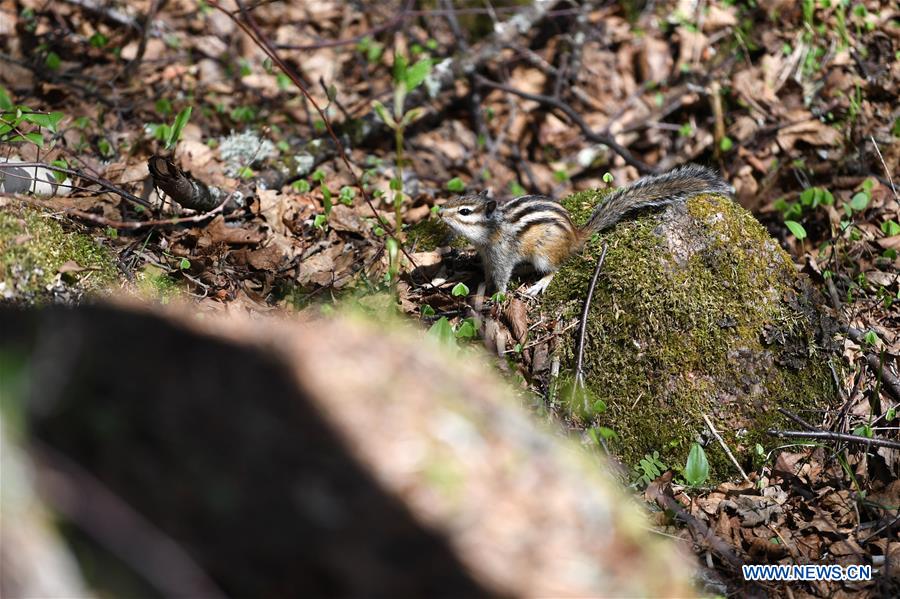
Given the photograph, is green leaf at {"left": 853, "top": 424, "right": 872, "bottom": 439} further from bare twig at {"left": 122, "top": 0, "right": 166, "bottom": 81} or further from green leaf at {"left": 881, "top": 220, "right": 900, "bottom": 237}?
bare twig at {"left": 122, "top": 0, "right": 166, "bottom": 81}

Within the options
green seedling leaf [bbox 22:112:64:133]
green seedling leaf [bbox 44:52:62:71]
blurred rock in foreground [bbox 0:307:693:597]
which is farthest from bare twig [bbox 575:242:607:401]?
green seedling leaf [bbox 44:52:62:71]

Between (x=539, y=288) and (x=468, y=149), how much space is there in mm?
3573

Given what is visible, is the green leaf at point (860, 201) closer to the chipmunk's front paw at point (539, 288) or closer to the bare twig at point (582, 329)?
the bare twig at point (582, 329)

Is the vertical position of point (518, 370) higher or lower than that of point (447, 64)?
lower

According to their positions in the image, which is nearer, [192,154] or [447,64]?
[192,154]

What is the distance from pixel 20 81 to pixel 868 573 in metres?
7.68

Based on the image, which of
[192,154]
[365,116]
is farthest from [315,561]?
[365,116]

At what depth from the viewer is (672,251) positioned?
4.32 meters

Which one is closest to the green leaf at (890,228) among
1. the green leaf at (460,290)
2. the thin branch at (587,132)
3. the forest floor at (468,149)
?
the forest floor at (468,149)

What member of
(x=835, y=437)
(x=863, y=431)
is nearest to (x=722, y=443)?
(x=835, y=437)

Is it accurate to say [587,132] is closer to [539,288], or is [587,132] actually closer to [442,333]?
[539,288]

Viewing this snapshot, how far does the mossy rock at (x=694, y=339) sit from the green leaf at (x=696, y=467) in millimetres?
222

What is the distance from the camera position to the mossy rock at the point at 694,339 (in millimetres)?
4078

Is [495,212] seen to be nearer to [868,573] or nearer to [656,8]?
[868,573]
